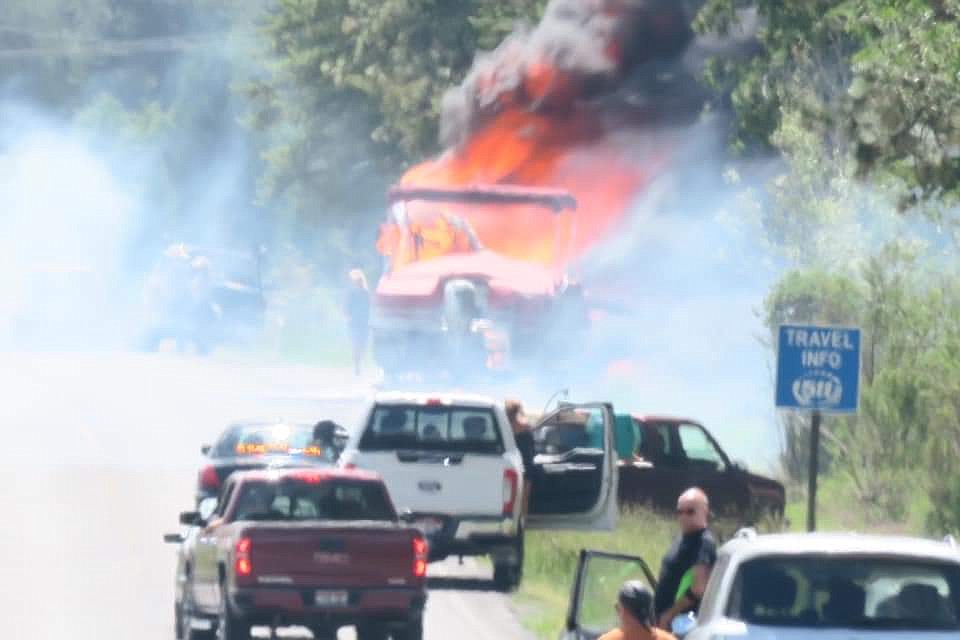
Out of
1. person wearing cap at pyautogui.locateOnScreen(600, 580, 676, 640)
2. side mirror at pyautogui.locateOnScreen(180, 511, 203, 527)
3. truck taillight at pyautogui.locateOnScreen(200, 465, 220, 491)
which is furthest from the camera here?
truck taillight at pyautogui.locateOnScreen(200, 465, 220, 491)

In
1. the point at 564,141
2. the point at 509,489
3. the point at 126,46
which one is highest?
the point at 126,46

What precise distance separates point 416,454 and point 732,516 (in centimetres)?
361

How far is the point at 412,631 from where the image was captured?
705 inches

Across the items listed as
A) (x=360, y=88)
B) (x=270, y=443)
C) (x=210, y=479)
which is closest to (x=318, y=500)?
(x=210, y=479)

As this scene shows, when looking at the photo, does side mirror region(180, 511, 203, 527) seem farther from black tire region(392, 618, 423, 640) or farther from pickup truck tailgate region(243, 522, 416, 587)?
black tire region(392, 618, 423, 640)

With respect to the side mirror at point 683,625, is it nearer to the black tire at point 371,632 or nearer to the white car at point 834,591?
the white car at point 834,591

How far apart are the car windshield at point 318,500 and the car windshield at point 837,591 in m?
7.98

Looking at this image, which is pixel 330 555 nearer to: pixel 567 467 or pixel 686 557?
pixel 686 557

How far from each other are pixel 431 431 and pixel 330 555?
17.7 feet

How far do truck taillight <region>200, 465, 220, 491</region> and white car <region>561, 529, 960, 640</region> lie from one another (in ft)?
47.0

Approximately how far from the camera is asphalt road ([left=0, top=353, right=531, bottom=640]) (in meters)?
21.5

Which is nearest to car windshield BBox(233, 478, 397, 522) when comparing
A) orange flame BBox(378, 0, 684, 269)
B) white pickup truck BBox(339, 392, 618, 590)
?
white pickup truck BBox(339, 392, 618, 590)

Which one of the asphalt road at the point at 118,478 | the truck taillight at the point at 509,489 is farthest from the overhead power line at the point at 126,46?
the truck taillight at the point at 509,489

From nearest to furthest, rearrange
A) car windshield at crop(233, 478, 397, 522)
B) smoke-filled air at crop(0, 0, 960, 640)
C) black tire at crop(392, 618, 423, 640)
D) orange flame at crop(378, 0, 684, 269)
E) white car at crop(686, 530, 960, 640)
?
1. white car at crop(686, 530, 960, 640)
2. black tire at crop(392, 618, 423, 640)
3. car windshield at crop(233, 478, 397, 522)
4. smoke-filled air at crop(0, 0, 960, 640)
5. orange flame at crop(378, 0, 684, 269)
